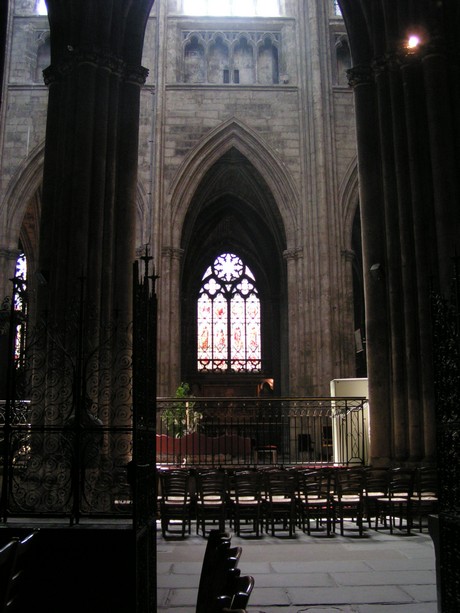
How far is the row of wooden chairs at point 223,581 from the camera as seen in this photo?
2.36m

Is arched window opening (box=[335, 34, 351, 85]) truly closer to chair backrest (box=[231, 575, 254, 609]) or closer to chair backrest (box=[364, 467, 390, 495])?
chair backrest (box=[364, 467, 390, 495])

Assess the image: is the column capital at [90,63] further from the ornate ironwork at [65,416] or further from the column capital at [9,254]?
the column capital at [9,254]

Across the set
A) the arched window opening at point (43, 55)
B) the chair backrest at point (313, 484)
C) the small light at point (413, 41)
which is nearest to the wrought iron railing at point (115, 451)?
the chair backrest at point (313, 484)

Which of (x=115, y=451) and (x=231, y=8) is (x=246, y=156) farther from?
(x=115, y=451)

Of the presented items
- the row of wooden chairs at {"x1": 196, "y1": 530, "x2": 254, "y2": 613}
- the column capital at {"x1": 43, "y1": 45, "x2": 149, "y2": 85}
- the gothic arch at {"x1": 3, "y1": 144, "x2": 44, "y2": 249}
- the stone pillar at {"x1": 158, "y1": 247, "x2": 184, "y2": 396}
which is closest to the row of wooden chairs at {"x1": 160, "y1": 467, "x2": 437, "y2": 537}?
the row of wooden chairs at {"x1": 196, "y1": 530, "x2": 254, "y2": 613}

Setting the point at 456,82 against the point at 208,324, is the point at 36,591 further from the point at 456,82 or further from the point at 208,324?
the point at 208,324

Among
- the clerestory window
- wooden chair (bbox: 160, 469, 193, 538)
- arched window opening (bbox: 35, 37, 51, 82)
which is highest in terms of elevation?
the clerestory window

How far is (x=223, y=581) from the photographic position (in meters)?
2.84

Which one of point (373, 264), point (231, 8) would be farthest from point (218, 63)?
point (373, 264)

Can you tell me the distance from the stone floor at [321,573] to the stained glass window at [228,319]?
876 inches

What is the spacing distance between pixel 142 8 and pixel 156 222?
33.3 feet

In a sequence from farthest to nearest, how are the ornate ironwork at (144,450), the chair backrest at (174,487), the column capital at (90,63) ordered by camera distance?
the column capital at (90,63) → the chair backrest at (174,487) → the ornate ironwork at (144,450)

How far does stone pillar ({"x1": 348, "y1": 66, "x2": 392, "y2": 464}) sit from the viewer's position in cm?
1100

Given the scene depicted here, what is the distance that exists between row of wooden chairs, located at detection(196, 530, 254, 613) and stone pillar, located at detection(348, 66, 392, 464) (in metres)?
7.76
